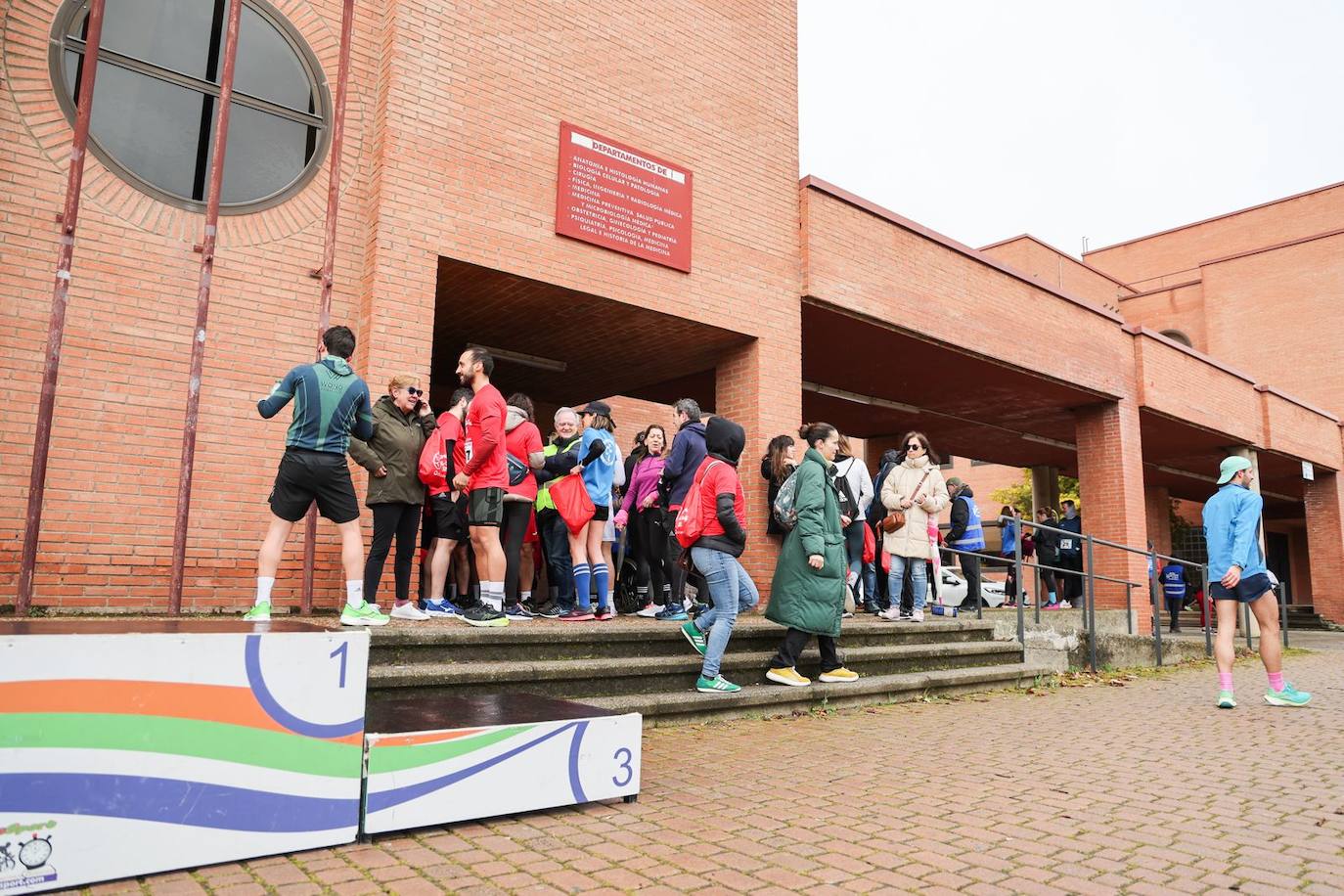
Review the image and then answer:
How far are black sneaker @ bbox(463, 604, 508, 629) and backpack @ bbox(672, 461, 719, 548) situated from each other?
1315 millimetres

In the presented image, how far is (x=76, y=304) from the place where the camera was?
6.27m

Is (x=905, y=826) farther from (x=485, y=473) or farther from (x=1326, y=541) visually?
(x=1326, y=541)

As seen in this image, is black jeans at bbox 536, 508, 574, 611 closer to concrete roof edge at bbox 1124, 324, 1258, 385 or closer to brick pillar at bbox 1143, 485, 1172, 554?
concrete roof edge at bbox 1124, 324, 1258, 385

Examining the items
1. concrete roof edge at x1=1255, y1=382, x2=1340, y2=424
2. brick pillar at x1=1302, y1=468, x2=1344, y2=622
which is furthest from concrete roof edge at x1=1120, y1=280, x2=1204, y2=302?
brick pillar at x1=1302, y1=468, x2=1344, y2=622

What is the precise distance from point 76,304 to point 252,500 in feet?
5.93

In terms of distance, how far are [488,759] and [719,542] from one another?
2779 millimetres

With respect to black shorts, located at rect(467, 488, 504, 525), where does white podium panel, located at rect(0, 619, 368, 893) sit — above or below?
below

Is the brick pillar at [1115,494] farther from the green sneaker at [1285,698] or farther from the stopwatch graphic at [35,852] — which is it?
the stopwatch graphic at [35,852]

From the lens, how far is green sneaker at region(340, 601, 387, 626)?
17.5 ft

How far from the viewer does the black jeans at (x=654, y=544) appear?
777 cm

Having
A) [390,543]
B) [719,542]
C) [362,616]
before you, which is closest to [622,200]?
[719,542]

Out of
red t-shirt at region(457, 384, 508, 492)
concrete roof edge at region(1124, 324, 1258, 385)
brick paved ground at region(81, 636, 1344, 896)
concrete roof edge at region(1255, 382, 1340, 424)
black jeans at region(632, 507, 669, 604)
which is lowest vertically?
brick paved ground at region(81, 636, 1344, 896)

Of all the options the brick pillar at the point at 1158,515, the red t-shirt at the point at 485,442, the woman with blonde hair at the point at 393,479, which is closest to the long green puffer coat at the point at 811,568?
the red t-shirt at the point at 485,442

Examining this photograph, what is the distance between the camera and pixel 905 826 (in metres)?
3.70
